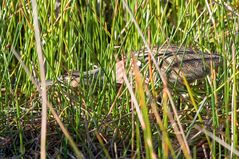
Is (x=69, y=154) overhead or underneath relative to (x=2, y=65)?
underneath

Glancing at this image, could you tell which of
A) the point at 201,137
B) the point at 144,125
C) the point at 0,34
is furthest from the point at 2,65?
the point at 144,125

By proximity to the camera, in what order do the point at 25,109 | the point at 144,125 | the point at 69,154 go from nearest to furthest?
the point at 144,125 < the point at 69,154 < the point at 25,109

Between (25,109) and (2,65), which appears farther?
(2,65)

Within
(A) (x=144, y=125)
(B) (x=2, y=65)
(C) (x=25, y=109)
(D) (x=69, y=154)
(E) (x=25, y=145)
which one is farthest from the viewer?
(B) (x=2, y=65)

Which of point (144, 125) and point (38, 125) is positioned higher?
point (144, 125)

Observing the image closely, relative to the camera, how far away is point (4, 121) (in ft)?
7.79

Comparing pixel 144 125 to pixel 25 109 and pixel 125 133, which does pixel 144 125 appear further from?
pixel 25 109

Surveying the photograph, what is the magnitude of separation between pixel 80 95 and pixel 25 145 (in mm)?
280

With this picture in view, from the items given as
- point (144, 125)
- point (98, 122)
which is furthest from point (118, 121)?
point (144, 125)

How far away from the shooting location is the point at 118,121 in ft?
7.50

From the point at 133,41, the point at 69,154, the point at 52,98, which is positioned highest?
the point at 133,41

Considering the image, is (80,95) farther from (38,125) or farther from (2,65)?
(2,65)

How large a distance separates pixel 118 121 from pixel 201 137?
33cm

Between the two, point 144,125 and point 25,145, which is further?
point 25,145
